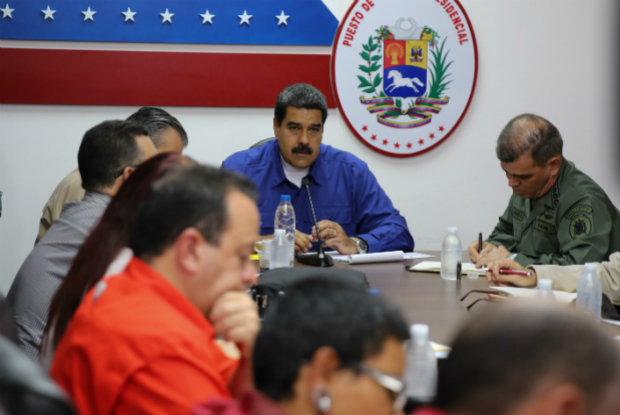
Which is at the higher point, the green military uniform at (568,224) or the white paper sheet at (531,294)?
the green military uniform at (568,224)

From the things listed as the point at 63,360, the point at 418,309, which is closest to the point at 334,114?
the point at 418,309

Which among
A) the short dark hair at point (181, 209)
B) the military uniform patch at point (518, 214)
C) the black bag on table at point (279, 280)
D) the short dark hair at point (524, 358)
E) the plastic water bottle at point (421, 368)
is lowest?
the plastic water bottle at point (421, 368)

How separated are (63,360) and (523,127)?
232cm

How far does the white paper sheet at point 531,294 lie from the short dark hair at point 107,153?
1329 mm

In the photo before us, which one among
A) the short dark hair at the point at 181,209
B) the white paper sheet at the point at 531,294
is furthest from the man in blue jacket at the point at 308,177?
the short dark hair at the point at 181,209

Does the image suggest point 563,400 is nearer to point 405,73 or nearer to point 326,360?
point 326,360

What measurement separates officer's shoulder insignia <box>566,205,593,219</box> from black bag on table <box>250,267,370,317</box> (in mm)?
1181

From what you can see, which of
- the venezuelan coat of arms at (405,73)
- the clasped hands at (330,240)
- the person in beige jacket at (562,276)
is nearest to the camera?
the person in beige jacket at (562,276)

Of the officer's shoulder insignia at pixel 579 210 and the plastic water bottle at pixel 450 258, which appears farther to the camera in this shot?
the officer's shoulder insignia at pixel 579 210

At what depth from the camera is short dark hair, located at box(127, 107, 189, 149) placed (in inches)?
124

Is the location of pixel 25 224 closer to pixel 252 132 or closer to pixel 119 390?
pixel 252 132

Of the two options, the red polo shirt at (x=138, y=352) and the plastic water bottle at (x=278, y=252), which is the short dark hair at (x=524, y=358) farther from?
the plastic water bottle at (x=278, y=252)

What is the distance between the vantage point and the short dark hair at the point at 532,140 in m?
2.78

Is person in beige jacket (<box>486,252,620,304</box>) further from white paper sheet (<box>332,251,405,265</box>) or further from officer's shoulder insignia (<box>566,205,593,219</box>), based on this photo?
white paper sheet (<box>332,251,405,265</box>)
